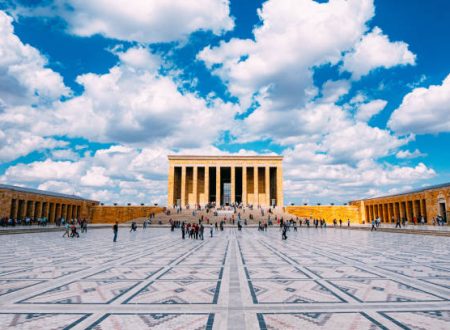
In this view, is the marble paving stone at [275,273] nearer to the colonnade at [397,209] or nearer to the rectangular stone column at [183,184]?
the colonnade at [397,209]

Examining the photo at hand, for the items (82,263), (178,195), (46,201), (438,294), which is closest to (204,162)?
(178,195)

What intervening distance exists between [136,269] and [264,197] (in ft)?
180

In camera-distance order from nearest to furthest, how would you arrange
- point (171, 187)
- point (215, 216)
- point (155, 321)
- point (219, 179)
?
1. point (155, 321)
2. point (215, 216)
3. point (219, 179)
4. point (171, 187)

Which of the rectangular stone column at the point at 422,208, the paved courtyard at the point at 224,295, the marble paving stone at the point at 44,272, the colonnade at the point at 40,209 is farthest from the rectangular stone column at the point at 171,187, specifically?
the marble paving stone at the point at 44,272

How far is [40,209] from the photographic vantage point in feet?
131

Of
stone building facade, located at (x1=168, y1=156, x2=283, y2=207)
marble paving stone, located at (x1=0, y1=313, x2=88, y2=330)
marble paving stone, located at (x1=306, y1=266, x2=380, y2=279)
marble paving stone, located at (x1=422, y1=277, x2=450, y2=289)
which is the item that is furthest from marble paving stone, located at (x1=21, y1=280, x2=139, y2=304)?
stone building facade, located at (x1=168, y1=156, x2=283, y2=207)

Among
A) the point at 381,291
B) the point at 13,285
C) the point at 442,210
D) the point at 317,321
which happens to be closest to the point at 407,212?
the point at 442,210

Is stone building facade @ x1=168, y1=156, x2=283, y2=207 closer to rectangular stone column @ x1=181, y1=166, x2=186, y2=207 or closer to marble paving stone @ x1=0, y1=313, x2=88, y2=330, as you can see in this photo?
rectangular stone column @ x1=181, y1=166, x2=186, y2=207

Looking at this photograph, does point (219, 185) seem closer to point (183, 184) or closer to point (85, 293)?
point (183, 184)

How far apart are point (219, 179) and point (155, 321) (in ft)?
180

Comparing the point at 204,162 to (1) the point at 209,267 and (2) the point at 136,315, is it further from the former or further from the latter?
(2) the point at 136,315

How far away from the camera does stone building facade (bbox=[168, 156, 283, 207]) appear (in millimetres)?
59500

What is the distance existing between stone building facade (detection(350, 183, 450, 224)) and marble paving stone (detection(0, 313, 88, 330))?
38.1 meters

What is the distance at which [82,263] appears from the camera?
9.82 metres
